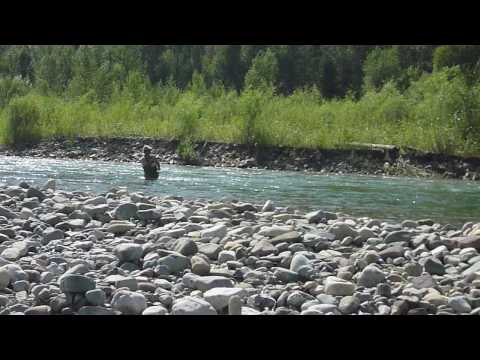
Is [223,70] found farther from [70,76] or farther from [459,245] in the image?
[459,245]

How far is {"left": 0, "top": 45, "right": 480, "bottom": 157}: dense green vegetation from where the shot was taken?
31172 millimetres

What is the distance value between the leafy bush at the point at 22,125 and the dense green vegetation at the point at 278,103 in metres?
0.06

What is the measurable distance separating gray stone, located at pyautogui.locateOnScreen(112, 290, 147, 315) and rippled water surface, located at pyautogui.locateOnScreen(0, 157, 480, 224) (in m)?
7.48

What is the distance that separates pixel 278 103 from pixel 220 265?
102 ft

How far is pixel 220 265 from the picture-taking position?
6.95 meters

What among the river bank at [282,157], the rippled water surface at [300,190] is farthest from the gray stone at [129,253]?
the river bank at [282,157]

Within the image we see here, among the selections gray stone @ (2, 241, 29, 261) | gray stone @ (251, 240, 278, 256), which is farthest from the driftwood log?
gray stone @ (2, 241, 29, 261)

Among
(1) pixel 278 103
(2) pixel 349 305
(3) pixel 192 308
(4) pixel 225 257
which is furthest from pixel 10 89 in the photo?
(2) pixel 349 305

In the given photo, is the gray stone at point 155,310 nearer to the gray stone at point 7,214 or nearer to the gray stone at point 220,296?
the gray stone at point 220,296

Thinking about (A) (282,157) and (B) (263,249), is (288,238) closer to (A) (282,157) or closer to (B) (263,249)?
(B) (263,249)

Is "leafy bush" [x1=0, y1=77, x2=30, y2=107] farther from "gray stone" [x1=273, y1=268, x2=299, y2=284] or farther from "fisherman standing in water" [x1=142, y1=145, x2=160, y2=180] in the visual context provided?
"gray stone" [x1=273, y1=268, x2=299, y2=284]
